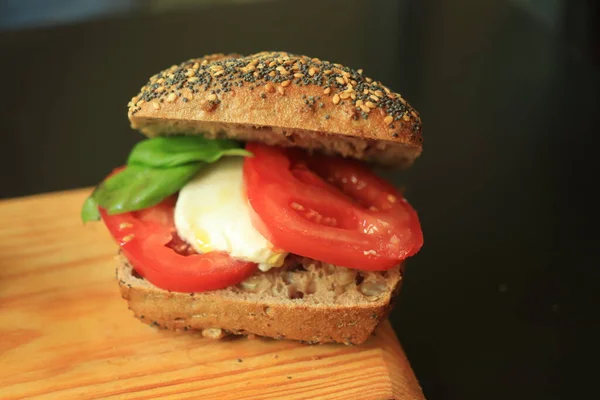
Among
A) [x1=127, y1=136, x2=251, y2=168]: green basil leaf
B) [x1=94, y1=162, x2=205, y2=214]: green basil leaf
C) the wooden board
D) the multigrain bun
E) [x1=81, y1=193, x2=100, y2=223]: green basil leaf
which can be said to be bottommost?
the wooden board

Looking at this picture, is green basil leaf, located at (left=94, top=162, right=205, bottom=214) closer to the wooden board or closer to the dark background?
the wooden board

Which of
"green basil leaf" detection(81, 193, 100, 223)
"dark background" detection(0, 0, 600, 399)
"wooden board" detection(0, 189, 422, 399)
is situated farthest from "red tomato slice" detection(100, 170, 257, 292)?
"dark background" detection(0, 0, 600, 399)

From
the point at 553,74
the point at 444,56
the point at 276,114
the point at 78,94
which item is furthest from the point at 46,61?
the point at 553,74

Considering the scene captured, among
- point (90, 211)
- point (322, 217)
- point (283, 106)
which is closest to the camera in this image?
point (283, 106)

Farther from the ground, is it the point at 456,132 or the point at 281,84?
the point at 281,84

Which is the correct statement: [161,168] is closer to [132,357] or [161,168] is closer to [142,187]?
[142,187]

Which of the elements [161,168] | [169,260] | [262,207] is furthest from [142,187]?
[262,207]

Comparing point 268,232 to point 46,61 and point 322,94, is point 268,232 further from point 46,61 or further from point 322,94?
point 46,61
